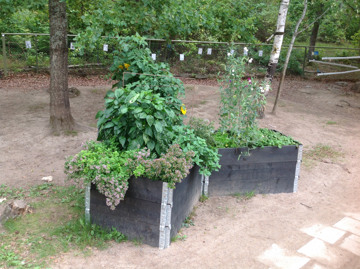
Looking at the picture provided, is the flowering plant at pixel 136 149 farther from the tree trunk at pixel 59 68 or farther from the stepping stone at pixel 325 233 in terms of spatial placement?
the tree trunk at pixel 59 68

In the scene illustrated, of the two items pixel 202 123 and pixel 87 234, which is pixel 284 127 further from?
pixel 87 234

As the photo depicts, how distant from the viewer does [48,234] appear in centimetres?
432

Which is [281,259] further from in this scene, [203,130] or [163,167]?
[203,130]

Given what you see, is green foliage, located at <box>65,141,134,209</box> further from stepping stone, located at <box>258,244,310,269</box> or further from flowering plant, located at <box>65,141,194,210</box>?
stepping stone, located at <box>258,244,310,269</box>

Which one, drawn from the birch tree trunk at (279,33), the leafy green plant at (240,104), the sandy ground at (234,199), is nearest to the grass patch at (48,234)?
the sandy ground at (234,199)

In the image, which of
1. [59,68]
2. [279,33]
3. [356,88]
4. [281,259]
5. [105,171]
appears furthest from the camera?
[356,88]

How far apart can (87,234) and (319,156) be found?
4.92 metres

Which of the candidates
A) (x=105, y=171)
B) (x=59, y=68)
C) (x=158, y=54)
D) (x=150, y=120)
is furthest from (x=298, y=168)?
(x=158, y=54)

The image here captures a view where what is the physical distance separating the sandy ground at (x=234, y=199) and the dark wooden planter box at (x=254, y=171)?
6.4 inches

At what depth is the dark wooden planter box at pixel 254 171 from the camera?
526cm

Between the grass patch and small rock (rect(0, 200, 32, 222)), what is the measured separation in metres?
0.06

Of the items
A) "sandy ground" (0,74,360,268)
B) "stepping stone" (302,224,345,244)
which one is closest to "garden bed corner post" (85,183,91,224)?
"sandy ground" (0,74,360,268)

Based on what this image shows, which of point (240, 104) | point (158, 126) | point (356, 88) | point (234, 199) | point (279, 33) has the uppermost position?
point (279, 33)

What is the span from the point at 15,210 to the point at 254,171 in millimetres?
3177
